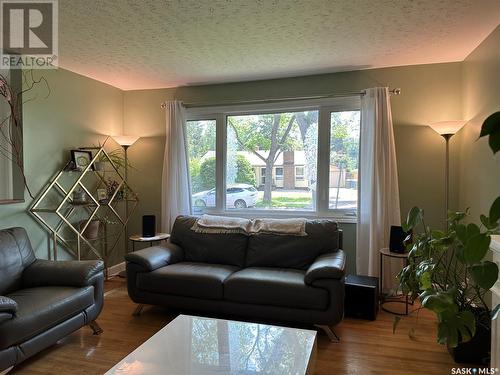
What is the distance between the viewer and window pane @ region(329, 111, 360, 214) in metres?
3.67

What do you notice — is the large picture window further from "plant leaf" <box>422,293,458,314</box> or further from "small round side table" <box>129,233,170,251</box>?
"plant leaf" <box>422,293,458,314</box>

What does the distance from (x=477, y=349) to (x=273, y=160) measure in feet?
8.52

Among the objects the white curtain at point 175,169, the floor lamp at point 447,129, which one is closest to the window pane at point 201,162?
the white curtain at point 175,169

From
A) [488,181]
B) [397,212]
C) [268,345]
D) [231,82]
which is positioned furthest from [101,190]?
[488,181]

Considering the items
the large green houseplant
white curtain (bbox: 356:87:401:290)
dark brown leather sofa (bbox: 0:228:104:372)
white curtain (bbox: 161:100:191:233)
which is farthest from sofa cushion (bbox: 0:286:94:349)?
white curtain (bbox: 356:87:401:290)

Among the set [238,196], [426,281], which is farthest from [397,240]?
[238,196]

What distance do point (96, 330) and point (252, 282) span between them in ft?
4.31

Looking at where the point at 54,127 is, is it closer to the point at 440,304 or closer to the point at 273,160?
the point at 273,160

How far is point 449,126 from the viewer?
3029 millimetres

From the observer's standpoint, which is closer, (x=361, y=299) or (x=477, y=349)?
(x=477, y=349)

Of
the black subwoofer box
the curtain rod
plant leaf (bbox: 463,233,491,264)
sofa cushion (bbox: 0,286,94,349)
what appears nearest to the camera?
plant leaf (bbox: 463,233,491,264)

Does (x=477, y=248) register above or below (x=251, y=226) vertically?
above

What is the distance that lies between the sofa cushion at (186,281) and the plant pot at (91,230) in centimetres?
108

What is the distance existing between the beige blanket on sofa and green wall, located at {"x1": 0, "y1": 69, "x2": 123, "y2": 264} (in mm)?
1568
